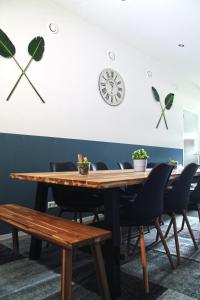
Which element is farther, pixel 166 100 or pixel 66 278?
pixel 166 100

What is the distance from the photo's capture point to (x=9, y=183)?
2.93m

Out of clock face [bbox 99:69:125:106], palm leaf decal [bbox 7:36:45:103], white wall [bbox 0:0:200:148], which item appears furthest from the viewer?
clock face [bbox 99:69:125:106]

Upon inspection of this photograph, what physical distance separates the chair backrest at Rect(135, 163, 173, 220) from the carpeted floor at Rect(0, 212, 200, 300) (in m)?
0.47

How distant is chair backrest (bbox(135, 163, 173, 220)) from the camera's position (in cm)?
178

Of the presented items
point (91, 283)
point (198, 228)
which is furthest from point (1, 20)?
point (198, 228)

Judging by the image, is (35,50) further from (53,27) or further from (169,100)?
(169,100)

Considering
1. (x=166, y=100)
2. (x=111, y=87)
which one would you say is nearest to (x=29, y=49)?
(x=111, y=87)

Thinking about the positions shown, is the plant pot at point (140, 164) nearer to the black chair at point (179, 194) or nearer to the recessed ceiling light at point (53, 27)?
the black chair at point (179, 194)

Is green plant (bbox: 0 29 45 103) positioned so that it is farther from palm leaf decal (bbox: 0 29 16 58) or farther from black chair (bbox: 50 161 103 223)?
black chair (bbox: 50 161 103 223)

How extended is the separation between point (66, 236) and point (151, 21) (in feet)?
12.5

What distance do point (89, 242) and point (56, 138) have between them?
7.33ft

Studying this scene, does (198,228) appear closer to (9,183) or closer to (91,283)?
(91,283)

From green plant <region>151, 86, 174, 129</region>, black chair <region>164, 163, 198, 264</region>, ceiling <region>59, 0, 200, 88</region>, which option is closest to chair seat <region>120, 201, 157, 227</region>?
black chair <region>164, 163, 198, 264</region>

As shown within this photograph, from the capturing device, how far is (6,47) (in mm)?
2953
